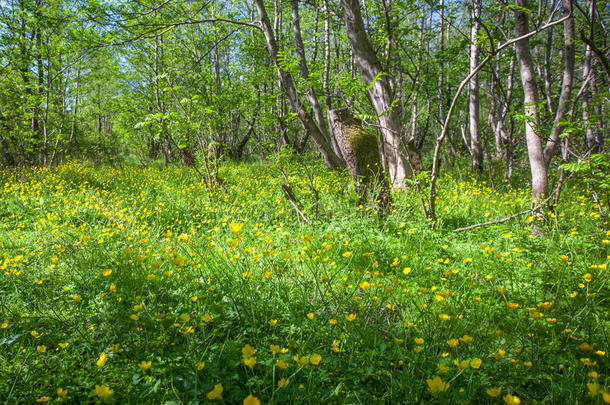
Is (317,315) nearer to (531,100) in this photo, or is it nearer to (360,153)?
(360,153)

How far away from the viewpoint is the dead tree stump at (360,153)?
4180 mm

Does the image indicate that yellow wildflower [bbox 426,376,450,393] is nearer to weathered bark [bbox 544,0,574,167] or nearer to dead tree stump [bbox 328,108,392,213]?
dead tree stump [bbox 328,108,392,213]

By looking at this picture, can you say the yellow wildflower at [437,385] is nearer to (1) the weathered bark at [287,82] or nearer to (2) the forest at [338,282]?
(2) the forest at [338,282]

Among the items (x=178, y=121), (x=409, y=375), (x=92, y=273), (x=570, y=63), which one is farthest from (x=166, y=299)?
(x=570, y=63)

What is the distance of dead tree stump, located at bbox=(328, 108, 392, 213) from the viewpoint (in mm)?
4180

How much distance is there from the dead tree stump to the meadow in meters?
0.35

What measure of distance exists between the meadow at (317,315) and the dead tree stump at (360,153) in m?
0.35

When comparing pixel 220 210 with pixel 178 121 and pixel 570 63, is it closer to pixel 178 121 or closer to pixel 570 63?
pixel 178 121

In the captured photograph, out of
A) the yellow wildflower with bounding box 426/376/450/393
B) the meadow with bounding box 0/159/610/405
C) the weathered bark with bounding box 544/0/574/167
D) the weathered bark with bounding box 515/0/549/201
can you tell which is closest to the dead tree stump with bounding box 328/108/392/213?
the meadow with bounding box 0/159/610/405

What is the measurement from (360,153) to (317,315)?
283 centimetres

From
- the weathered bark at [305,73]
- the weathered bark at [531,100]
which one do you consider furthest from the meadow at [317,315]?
the weathered bark at [305,73]

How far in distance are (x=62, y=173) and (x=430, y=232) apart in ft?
28.5

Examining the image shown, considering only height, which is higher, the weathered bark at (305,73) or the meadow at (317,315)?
the weathered bark at (305,73)

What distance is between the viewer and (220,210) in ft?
15.0
